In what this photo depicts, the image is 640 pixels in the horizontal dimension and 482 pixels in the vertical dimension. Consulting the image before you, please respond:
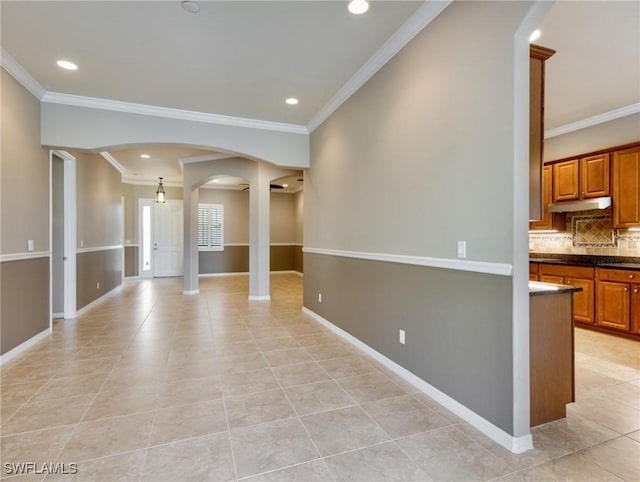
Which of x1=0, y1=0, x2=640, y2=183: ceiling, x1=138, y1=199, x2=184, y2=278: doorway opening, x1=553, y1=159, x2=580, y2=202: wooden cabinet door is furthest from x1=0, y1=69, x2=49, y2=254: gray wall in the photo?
x1=553, y1=159, x2=580, y2=202: wooden cabinet door

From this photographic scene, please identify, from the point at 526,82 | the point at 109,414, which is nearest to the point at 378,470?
the point at 109,414

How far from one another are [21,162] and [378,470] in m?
4.47

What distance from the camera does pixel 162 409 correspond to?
2334mm

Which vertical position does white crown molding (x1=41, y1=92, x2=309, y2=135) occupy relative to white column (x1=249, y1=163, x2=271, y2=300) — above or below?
above

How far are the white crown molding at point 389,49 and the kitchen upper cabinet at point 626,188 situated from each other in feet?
11.6

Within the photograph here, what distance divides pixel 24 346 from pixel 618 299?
7.04 metres

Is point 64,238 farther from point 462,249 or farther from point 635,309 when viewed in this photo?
point 635,309

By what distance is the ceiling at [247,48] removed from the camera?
2486 mm

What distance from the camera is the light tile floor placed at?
174cm

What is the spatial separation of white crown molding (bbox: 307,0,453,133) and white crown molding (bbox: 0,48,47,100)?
327 centimetres

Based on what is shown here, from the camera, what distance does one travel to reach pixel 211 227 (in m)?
10.2

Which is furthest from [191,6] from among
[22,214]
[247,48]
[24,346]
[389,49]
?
[24,346]

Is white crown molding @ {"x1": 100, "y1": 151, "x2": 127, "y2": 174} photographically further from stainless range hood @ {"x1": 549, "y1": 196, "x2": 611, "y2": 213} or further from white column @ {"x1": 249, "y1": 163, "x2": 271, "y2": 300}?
stainless range hood @ {"x1": 549, "y1": 196, "x2": 611, "y2": 213}

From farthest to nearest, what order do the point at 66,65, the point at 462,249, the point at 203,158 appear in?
the point at 203,158 < the point at 66,65 < the point at 462,249
